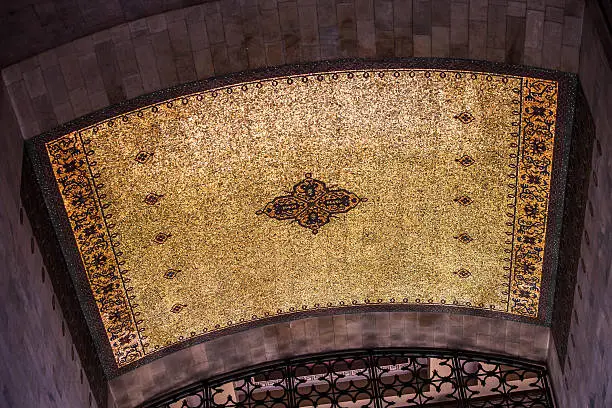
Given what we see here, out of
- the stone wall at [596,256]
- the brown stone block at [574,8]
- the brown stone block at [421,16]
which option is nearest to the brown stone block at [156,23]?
the brown stone block at [421,16]

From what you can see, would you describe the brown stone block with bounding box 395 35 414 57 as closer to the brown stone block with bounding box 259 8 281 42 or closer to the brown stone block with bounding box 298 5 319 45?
the brown stone block with bounding box 298 5 319 45

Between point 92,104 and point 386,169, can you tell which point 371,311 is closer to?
point 386,169

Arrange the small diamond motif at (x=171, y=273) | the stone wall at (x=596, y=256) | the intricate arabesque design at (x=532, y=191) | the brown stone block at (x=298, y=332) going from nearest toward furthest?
the stone wall at (x=596, y=256), the intricate arabesque design at (x=532, y=191), the small diamond motif at (x=171, y=273), the brown stone block at (x=298, y=332)

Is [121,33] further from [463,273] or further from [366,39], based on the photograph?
[463,273]

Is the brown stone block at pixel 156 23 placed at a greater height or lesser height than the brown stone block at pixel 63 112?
greater

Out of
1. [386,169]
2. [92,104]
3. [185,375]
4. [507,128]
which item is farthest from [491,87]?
[185,375]

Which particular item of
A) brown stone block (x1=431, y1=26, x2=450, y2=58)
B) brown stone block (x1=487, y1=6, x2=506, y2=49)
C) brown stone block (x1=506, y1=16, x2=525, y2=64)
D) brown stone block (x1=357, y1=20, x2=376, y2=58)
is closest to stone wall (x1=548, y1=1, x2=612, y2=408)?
brown stone block (x1=506, y1=16, x2=525, y2=64)

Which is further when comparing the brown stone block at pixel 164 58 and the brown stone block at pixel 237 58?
the brown stone block at pixel 237 58

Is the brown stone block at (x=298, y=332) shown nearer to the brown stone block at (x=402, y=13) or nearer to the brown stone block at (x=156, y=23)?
the brown stone block at (x=402, y=13)
